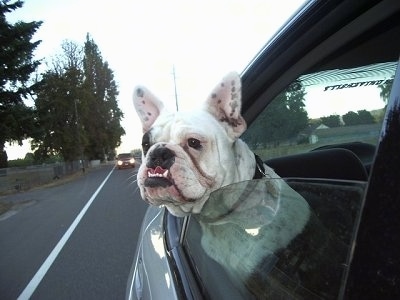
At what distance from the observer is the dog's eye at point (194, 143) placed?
1958mm

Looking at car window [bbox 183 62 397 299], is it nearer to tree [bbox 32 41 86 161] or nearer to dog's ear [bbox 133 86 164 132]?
dog's ear [bbox 133 86 164 132]

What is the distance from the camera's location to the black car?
1018 mm

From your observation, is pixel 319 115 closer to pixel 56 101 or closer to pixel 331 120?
pixel 331 120

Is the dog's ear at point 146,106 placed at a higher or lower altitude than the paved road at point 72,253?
higher

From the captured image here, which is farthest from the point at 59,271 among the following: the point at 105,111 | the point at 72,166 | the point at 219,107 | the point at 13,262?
the point at 105,111

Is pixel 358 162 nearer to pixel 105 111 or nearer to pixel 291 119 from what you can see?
pixel 291 119

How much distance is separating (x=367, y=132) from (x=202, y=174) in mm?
856

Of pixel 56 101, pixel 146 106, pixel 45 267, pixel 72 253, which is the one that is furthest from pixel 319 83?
pixel 56 101

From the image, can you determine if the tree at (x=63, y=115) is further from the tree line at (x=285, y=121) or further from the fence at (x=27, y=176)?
the tree line at (x=285, y=121)

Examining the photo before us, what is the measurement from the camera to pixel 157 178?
1.92m

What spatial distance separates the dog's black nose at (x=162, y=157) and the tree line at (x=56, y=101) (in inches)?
1326

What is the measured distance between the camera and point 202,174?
196 centimetres

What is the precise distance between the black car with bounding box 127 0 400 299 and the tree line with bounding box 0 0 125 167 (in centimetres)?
3297

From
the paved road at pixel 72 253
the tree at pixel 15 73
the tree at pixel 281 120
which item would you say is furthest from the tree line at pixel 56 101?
the tree at pixel 281 120
